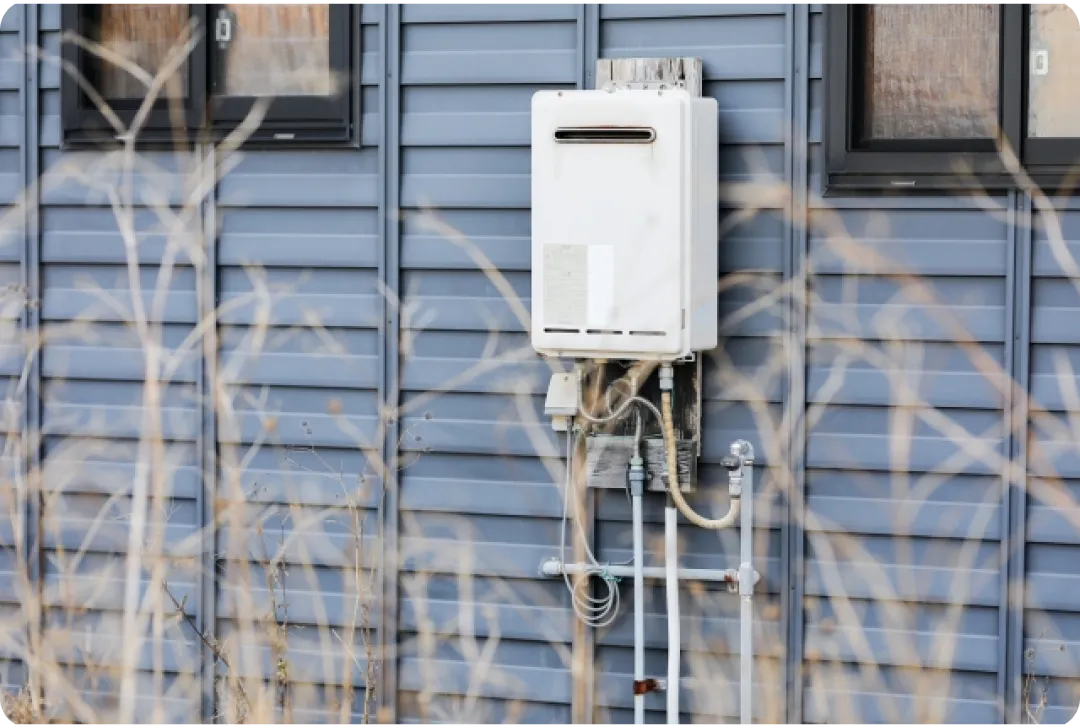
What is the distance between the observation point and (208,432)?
172 inches

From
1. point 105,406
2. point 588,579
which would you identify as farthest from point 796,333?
point 105,406

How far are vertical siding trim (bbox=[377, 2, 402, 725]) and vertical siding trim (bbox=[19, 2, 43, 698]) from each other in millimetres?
1094

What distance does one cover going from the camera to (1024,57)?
3.84 metres

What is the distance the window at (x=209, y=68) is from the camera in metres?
4.25

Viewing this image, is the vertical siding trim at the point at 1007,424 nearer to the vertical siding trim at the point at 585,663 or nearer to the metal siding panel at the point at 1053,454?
the metal siding panel at the point at 1053,454

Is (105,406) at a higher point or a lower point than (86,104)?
lower

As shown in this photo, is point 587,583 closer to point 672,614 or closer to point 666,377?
point 672,614

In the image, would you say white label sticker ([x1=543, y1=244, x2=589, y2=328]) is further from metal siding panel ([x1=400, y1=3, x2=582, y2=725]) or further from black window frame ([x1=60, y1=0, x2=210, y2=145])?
black window frame ([x1=60, y1=0, x2=210, y2=145])

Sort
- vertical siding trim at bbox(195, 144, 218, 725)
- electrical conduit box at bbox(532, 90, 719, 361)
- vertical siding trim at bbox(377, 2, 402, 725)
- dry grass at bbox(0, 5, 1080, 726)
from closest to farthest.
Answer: electrical conduit box at bbox(532, 90, 719, 361) → dry grass at bbox(0, 5, 1080, 726) → vertical siding trim at bbox(377, 2, 402, 725) → vertical siding trim at bbox(195, 144, 218, 725)

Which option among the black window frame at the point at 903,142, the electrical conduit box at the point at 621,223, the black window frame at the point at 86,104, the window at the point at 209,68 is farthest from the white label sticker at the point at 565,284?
the black window frame at the point at 86,104

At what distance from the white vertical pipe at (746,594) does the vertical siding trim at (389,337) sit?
1.01 metres

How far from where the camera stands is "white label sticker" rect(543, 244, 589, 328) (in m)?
3.81

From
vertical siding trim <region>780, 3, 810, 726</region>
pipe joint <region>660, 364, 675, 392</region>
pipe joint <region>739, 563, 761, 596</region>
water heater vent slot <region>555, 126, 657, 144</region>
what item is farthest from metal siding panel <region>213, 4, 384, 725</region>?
vertical siding trim <region>780, 3, 810, 726</region>

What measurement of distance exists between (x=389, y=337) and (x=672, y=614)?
1.12 metres
